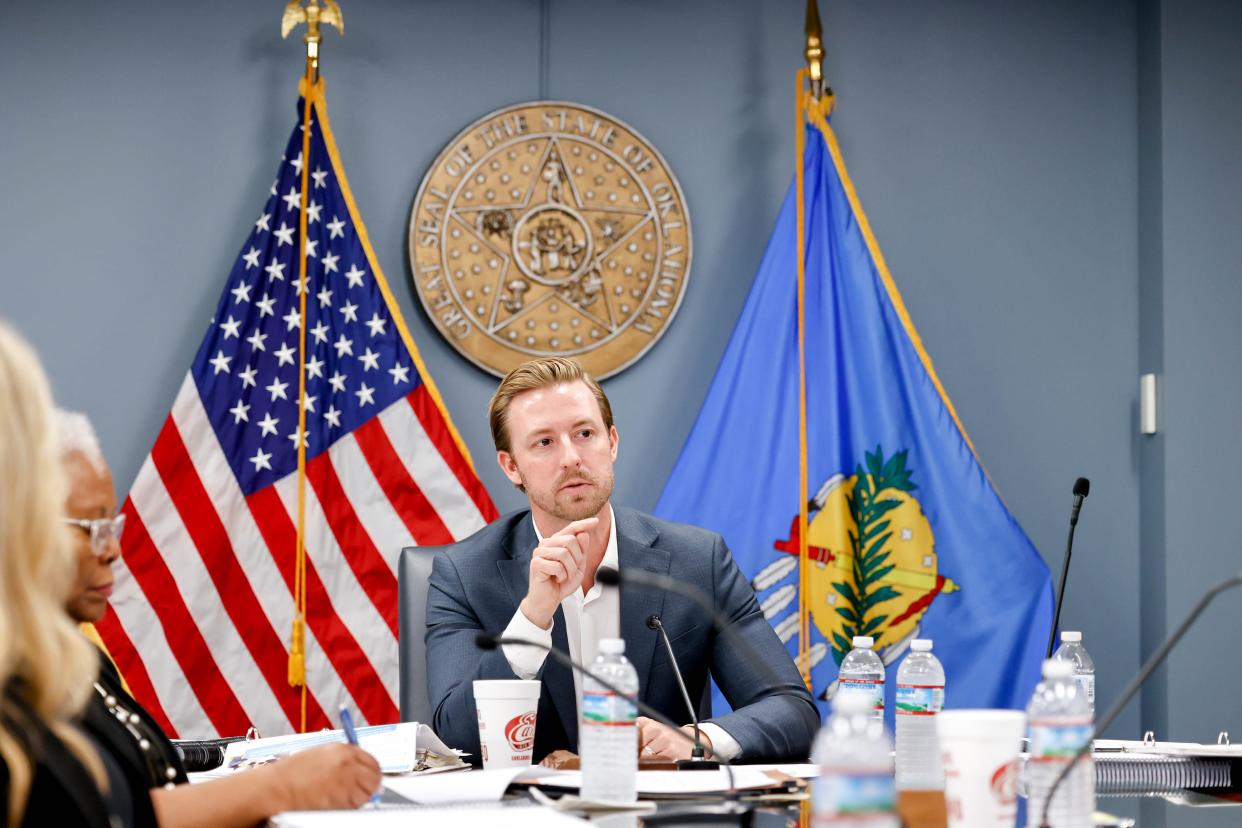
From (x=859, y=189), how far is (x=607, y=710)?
8.53ft

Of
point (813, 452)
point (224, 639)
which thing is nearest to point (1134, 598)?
point (813, 452)

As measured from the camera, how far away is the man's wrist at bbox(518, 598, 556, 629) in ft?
6.85

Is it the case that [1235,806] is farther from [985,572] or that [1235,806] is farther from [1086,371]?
[1086,371]

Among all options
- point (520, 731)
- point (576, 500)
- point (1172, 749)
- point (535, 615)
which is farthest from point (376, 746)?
point (1172, 749)

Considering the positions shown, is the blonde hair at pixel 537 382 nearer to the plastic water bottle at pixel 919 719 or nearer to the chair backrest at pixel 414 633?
the chair backrest at pixel 414 633

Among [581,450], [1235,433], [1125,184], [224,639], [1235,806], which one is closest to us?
[1235,806]

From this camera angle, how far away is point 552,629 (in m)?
2.27

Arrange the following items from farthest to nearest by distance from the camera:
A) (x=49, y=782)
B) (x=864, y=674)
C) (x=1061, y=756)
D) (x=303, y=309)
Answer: (x=303, y=309), (x=864, y=674), (x=1061, y=756), (x=49, y=782)

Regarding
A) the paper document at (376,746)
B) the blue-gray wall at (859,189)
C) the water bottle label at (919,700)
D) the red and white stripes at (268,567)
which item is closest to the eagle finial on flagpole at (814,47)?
the blue-gray wall at (859,189)

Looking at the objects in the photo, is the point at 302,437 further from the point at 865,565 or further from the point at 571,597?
the point at 865,565

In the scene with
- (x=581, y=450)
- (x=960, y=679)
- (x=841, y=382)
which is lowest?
(x=960, y=679)

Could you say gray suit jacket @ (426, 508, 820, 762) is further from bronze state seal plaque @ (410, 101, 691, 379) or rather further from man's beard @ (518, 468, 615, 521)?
bronze state seal plaque @ (410, 101, 691, 379)

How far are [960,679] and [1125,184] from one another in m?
1.55

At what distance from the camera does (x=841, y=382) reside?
3475 millimetres
